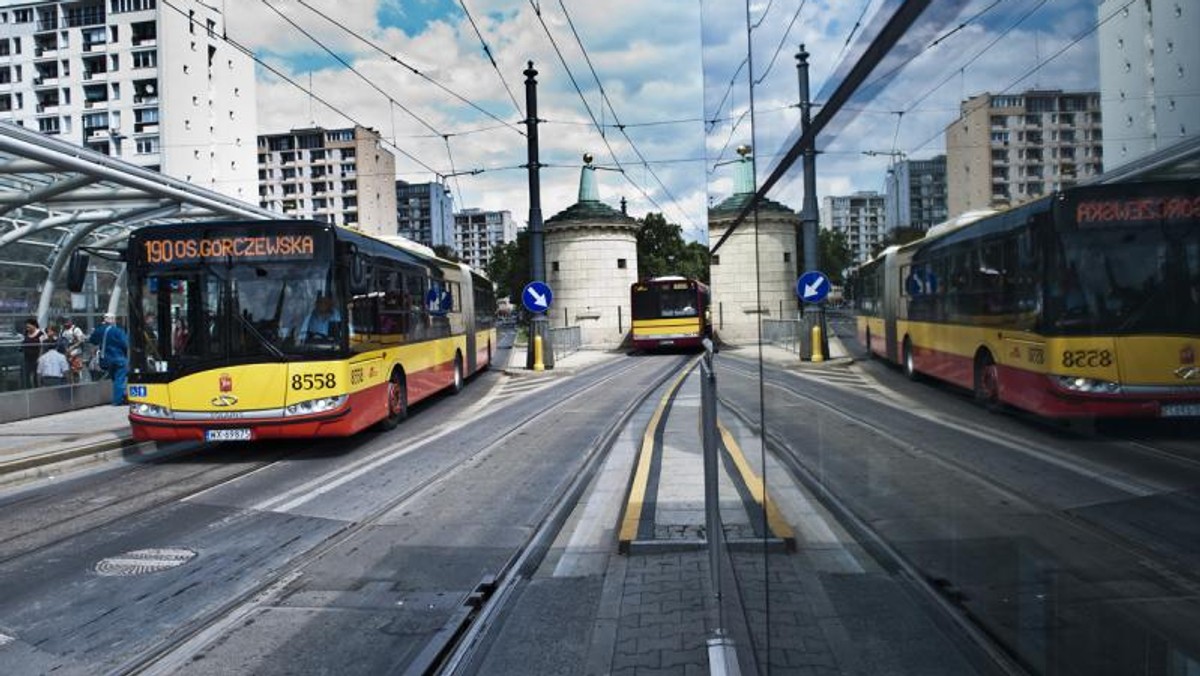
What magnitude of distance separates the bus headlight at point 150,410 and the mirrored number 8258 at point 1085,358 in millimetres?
10520

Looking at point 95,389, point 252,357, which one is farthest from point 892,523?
point 95,389

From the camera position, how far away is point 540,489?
7.92 metres

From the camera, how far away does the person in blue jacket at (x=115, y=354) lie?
1577 cm

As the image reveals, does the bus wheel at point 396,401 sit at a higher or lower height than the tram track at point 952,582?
lower

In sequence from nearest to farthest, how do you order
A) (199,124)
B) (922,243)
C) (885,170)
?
(922,243) < (885,170) < (199,124)

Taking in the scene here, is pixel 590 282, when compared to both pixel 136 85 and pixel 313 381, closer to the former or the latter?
pixel 313 381

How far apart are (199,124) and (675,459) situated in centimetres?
7174

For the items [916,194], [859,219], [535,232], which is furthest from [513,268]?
[916,194]

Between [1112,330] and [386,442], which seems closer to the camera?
[1112,330]

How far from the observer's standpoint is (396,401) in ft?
42.5

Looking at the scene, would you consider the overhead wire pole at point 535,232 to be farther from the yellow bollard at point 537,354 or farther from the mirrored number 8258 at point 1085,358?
the mirrored number 8258 at point 1085,358

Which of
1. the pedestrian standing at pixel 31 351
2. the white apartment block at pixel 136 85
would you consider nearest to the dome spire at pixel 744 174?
the pedestrian standing at pixel 31 351

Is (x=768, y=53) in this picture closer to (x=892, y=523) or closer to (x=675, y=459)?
(x=892, y=523)

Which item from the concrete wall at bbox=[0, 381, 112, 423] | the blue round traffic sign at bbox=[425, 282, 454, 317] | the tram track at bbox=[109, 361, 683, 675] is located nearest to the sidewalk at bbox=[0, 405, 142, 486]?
the concrete wall at bbox=[0, 381, 112, 423]
